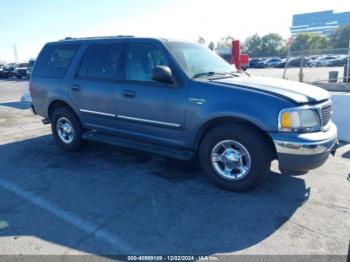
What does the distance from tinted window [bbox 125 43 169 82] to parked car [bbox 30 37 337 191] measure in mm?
15

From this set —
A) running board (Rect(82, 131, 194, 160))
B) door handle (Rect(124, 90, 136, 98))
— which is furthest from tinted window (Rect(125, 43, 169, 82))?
running board (Rect(82, 131, 194, 160))

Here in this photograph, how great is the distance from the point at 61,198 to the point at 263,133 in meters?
2.64

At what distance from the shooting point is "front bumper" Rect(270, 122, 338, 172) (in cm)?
338

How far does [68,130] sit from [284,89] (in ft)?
12.7

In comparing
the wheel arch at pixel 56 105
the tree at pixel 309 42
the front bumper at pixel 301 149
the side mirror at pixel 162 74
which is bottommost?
the front bumper at pixel 301 149

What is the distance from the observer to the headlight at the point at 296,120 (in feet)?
11.1

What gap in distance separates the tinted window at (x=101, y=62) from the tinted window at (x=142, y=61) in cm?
25

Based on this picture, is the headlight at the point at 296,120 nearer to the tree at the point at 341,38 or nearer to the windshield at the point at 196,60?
the windshield at the point at 196,60

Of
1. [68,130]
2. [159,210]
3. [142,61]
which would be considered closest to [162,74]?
[142,61]

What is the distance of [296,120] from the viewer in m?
3.40

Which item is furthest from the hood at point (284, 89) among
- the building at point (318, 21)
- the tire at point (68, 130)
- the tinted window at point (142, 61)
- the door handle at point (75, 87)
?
the building at point (318, 21)

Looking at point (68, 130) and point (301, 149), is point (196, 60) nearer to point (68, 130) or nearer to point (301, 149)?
point (301, 149)

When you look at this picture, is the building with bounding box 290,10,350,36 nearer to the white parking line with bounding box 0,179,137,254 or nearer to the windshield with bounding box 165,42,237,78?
the windshield with bounding box 165,42,237,78

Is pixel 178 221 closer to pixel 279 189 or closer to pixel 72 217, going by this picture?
pixel 72 217
